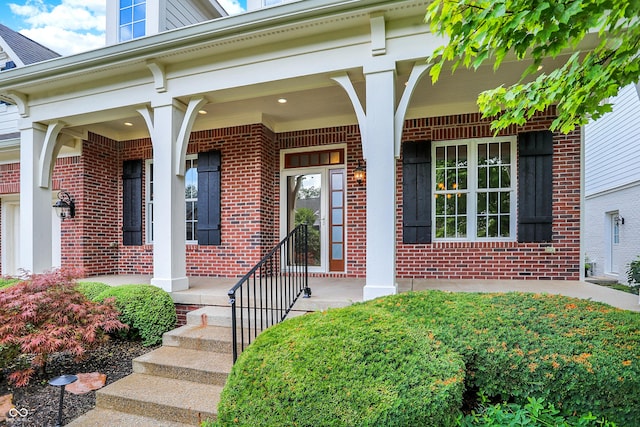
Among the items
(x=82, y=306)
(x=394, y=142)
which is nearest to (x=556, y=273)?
(x=394, y=142)

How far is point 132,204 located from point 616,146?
1318 cm

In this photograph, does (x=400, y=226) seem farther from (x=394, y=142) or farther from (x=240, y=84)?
(x=240, y=84)

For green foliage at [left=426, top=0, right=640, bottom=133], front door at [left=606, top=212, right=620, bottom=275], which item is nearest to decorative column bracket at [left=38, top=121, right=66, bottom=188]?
green foliage at [left=426, top=0, right=640, bottom=133]

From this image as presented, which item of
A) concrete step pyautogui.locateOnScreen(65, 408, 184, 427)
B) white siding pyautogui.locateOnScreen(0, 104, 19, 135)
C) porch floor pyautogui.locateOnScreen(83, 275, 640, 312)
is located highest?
white siding pyautogui.locateOnScreen(0, 104, 19, 135)

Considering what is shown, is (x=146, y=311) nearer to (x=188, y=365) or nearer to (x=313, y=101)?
(x=188, y=365)

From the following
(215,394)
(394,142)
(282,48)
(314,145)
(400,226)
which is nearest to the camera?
(215,394)

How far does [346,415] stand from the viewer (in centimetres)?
163

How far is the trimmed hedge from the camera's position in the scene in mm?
1759

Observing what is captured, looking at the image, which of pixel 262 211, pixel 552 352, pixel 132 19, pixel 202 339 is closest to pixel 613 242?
pixel 262 211

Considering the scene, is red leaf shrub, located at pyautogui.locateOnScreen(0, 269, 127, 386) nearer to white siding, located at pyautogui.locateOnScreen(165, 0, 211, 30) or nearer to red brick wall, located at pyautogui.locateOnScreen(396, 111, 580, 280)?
red brick wall, located at pyautogui.locateOnScreen(396, 111, 580, 280)

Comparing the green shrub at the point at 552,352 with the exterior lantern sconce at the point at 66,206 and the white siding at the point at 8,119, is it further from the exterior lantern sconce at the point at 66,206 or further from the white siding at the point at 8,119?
the white siding at the point at 8,119

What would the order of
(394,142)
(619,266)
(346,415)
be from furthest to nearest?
(619,266), (394,142), (346,415)

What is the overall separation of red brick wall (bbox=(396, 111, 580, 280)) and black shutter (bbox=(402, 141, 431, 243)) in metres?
0.12

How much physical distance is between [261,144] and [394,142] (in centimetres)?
302
